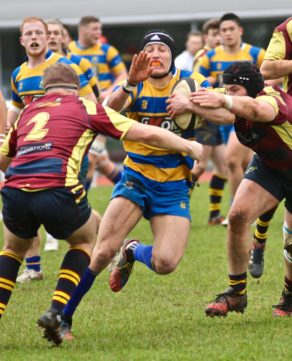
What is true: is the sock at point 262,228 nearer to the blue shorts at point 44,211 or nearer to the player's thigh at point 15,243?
the blue shorts at point 44,211

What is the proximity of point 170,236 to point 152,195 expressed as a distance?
330 millimetres

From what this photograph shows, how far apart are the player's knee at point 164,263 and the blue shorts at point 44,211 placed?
95 cm

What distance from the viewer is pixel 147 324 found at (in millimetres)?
7219

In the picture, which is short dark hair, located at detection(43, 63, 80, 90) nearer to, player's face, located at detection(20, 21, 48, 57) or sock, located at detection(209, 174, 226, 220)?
player's face, located at detection(20, 21, 48, 57)

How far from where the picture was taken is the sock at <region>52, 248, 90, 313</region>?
6414 millimetres

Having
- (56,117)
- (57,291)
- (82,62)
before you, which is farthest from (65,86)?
(82,62)

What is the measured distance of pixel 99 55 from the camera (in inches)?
555

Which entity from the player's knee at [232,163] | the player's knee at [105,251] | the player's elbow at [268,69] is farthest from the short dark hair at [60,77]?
the player's knee at [232,163]

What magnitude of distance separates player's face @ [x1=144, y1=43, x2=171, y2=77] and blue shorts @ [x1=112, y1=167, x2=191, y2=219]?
775 millimetres

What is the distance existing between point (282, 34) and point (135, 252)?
2.14 meters

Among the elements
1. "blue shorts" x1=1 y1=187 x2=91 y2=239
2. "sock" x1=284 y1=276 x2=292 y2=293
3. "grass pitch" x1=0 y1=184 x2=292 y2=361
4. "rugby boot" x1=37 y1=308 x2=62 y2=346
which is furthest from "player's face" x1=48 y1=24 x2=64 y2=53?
"rugby boot" x1=37 y1=308 x2=62 y2=346

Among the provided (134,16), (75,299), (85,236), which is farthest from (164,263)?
(134,16)

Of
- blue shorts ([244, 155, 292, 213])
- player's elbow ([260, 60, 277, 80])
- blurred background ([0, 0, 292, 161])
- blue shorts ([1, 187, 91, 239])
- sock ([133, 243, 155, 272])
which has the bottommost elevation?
blurred background ([0, 0, 292, 161])

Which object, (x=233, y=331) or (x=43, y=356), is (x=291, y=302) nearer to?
(x=233, y=331)
